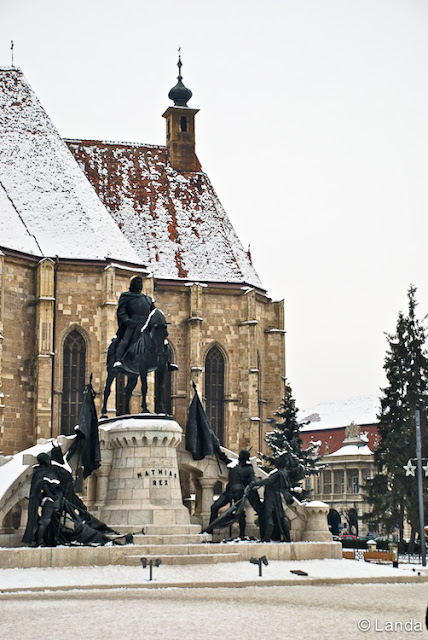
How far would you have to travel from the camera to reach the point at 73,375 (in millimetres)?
42344

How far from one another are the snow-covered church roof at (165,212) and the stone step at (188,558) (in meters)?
24.6

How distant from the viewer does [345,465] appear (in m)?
78.4

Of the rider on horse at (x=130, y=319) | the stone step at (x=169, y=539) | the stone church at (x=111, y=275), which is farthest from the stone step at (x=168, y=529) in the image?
the stone church at (x=111, y=275)

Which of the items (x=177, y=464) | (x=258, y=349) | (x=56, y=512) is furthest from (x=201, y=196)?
(x=56, y=512)

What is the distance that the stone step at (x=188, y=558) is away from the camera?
878 inches

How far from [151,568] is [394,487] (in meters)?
22.5

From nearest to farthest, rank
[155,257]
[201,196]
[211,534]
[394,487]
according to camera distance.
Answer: [211,534] → [394,487] → [155,257] → [201,196]

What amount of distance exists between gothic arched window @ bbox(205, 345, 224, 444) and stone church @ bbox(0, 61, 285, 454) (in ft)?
0.15

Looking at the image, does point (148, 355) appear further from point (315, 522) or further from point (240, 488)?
point (315, 522)

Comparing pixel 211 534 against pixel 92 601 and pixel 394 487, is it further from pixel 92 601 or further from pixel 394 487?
pixel 394 487

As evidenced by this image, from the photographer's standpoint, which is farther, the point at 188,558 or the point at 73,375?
the point at 73,375

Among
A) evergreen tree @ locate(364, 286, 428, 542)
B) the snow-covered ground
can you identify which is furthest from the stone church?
the snow-covered ground

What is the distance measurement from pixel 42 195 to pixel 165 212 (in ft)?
23.9
